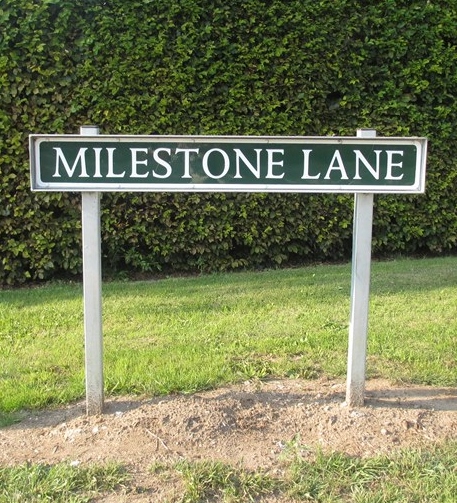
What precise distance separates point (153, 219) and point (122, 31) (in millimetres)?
1953

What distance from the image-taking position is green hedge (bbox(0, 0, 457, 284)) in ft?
20.4

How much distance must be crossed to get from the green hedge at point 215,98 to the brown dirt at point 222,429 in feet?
11.2

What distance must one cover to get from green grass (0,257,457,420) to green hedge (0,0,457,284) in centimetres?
52

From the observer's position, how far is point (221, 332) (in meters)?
4.68

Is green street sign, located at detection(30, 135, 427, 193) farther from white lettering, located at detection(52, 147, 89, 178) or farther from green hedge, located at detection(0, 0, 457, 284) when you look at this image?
green hedge, located at detection(0, 0, 457, 284)

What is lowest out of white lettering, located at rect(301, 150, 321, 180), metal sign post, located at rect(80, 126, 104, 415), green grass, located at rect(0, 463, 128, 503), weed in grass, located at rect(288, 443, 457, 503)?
green grass, located at rect(0, 463, 128, 503)

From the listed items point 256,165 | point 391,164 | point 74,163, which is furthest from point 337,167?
point 74,163

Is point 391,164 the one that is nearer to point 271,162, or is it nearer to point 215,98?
point 271,162

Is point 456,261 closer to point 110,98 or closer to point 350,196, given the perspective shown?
point 350,196

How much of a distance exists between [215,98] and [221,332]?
115 inches

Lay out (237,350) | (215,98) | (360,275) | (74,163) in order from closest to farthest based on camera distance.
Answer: (74,163), (360,275), (237,350), (215,98)

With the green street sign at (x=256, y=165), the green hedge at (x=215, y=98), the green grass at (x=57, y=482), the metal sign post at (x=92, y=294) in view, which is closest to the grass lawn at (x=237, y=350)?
the green grass at (x=57, y=482)

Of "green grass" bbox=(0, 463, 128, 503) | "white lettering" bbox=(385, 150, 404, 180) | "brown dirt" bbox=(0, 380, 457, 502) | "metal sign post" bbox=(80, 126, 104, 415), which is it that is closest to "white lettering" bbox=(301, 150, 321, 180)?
"white lettering" bbox=(385, 150, 404, 180)

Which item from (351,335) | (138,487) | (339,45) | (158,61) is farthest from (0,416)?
(339,45)
